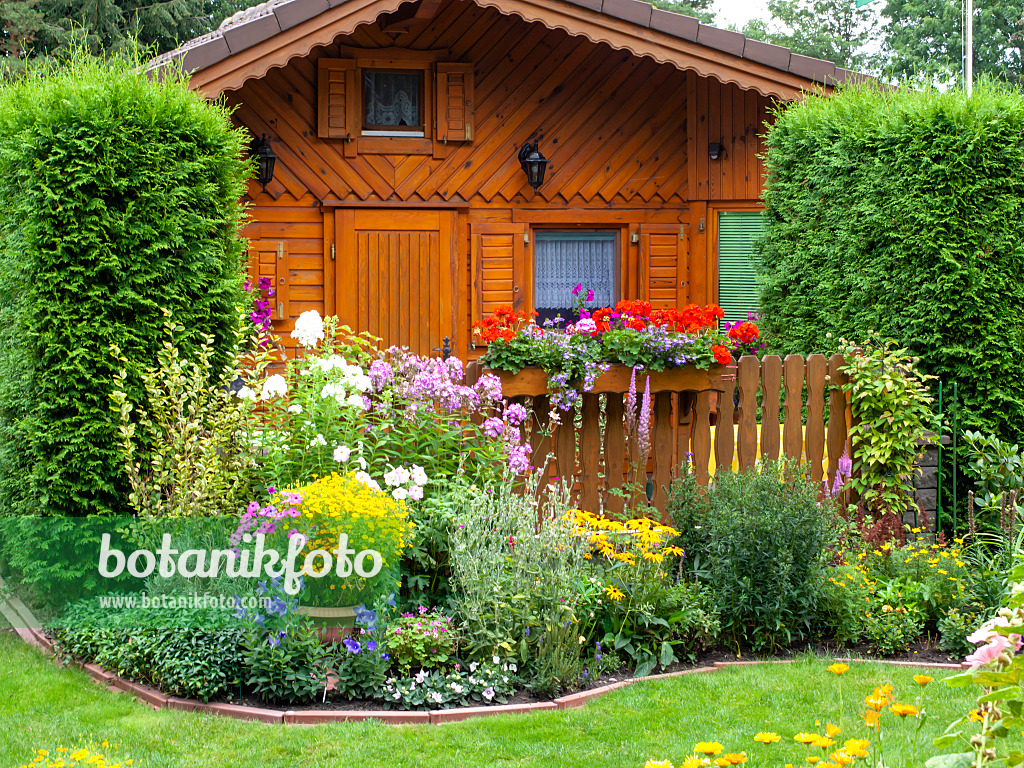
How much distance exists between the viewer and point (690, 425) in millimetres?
6508

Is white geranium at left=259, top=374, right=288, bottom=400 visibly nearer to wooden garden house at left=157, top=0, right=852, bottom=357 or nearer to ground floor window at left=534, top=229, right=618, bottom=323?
wooden garden house at left=157, top=0, right=852, bottom=357

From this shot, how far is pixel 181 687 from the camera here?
4160 millimetres

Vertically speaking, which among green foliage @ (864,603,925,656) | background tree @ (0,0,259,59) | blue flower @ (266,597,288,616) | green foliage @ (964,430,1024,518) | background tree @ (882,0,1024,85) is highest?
background tree @ (882,0,1024,85)

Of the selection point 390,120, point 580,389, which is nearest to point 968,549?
point 580,389

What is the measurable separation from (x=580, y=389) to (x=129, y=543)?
2.79 meters

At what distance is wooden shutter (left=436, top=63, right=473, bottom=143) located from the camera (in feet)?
34.0

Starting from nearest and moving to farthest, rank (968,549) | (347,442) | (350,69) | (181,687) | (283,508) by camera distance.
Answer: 1. (181,687)
2. (283,508)
3. (347,442)
4. (968,549)
5. (350,69)

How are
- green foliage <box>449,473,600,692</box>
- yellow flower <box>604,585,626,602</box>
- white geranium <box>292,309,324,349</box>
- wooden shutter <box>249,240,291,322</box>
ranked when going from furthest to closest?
wooden shutter <box>249,240,291,322</box> < white geranium <box>292,309,324,349</box> < yellow flower <box>604,585,626,602</box> < green foliage <box>449,473,600,692</box>

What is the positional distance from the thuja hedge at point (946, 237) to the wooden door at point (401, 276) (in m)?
4.82

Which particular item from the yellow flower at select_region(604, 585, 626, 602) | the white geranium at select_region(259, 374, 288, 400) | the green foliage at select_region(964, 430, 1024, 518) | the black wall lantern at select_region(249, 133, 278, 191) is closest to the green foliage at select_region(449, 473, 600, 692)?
the yellow flower at select_region(604, 585, 626, 602)

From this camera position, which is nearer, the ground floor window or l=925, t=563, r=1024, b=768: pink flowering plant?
l=925, t=563, r=1024, b=768: pink flowering plant

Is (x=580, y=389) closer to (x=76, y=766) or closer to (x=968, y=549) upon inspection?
(x=968, y=549)

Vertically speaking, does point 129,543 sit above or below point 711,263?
below

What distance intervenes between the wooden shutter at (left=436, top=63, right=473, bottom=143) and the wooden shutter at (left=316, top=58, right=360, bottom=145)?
91 cm
